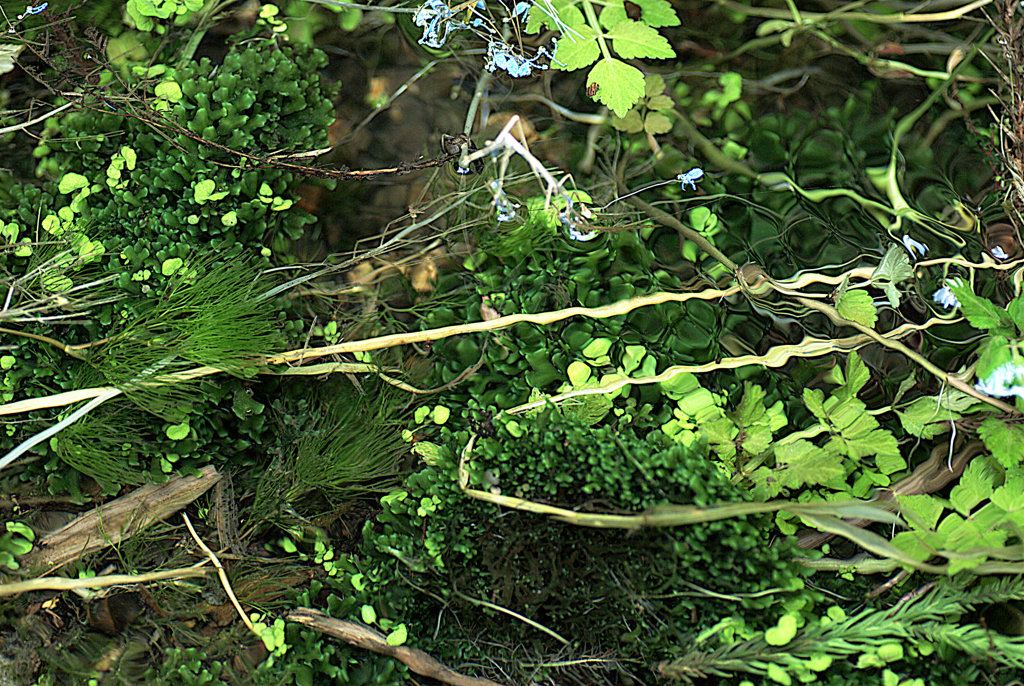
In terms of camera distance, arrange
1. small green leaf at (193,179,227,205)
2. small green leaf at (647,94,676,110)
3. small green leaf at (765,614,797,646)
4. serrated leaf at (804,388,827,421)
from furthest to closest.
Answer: small green leaf at (647,94,676,110) → small green leaf at (193,179,227,205) → serrated leaf at (804,388,827,421) → small green leaf at (765,614,797,646)

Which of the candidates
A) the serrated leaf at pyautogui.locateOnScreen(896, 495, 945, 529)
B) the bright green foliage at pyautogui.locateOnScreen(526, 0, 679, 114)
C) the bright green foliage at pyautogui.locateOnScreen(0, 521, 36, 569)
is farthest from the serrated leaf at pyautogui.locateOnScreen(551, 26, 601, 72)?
the bright green foliage at pyautogui.locateOnScreen(0, 521, 36, 569)

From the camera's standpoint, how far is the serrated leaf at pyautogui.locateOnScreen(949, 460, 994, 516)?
4.64 feet

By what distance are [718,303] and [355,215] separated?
0.94 meters

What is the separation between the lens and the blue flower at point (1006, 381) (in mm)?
1452

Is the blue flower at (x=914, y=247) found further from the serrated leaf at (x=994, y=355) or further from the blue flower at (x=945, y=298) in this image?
the serrated leaf at (x=994, y=355)

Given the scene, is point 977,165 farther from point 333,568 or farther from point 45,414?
point 45,414

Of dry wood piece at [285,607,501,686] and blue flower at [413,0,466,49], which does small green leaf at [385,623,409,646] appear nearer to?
dry wood piece at [285,607,501,686]

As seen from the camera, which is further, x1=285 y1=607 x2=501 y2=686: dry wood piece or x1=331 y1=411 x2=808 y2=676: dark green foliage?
x1=285 y1=607 x2=501 y2=686: dry wood piece

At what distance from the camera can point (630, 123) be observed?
1.89 m

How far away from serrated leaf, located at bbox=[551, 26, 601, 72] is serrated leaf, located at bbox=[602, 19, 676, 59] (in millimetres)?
41

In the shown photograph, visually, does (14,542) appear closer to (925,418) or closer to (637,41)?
(637,41)

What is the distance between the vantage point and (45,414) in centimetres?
159

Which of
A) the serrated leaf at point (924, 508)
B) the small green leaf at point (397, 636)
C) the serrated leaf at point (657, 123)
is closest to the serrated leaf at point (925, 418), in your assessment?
the serrated leaf at point (924, 508)

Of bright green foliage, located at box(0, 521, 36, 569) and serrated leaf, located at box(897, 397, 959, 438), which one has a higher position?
bright green foliage, located at box(0, 521, 36, 569)
